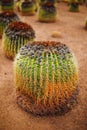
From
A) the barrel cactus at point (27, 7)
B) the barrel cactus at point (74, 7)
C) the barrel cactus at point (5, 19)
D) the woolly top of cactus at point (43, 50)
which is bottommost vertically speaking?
the barrel cactus at point (74, 7)

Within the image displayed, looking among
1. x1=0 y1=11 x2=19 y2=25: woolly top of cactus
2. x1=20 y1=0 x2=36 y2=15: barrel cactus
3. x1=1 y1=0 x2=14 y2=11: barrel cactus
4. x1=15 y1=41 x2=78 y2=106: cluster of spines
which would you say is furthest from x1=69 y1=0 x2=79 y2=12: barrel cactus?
x1=15 y1=41 x2=78 y2=106: cluster of spines

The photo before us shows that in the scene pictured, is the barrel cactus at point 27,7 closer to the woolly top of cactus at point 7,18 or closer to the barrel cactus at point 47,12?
the barrel cactus at point 47,12

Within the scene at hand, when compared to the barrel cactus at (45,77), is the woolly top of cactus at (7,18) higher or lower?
lower

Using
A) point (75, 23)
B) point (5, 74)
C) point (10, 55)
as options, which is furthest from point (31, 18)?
point (5, 74)

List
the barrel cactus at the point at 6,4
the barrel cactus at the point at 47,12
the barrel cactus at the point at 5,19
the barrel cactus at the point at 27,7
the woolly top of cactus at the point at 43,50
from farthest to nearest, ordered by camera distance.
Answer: the barrel cactus at the point at 27,7, the barrel cactus at the point at 6,4, the barrel cactus at the point at 47,12, the barrel cactus at the point at 5,19, the woolly top of cactus at the point at 43,50

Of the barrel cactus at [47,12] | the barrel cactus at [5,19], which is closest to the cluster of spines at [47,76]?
the barrel cactus at [5,19]

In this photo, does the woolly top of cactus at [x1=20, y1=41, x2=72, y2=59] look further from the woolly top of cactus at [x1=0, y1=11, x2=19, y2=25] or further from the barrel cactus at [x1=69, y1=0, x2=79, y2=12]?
the barrel cactus at [x1=69, y1=0, x2=79, y2=12]

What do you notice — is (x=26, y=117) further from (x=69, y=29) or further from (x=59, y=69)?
(x=69, y=29)
